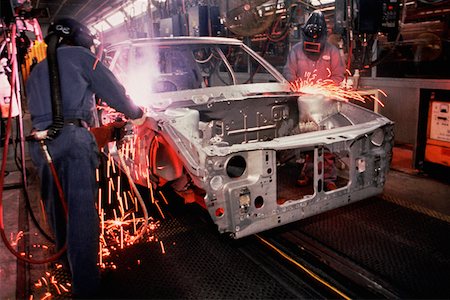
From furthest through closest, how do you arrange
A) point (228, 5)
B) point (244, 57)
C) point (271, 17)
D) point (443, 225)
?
point (244, 57), point (228, 5), point (271, 17), point (443, 225)

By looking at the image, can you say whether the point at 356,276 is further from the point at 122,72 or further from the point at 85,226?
the point at 122,72

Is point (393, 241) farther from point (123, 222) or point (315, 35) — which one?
point (315, 35)

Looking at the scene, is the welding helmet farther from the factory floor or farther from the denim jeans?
the denim jeans

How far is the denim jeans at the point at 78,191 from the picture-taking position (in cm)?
249

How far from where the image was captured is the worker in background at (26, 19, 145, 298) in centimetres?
248

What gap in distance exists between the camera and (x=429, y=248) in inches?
124

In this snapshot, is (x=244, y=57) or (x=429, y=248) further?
(x=244, y=57)

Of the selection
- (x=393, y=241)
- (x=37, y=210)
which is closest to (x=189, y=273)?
(x=393, y=241)

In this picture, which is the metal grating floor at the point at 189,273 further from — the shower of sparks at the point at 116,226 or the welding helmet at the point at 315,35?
the welding helmet at the point at 315,35

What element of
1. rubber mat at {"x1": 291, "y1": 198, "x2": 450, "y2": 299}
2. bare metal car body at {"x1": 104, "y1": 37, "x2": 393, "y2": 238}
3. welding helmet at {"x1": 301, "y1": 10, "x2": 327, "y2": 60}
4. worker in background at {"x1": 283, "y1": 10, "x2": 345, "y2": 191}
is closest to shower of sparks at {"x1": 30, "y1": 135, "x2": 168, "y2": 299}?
bare metal car body at {"x1": 104, "y1": 37, "x2": 393, "y2": 238}

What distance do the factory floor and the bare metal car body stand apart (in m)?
0.81

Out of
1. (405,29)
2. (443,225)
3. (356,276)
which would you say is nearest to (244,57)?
(405,29)

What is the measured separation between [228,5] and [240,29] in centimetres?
61

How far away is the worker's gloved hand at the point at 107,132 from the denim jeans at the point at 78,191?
0.34 m
